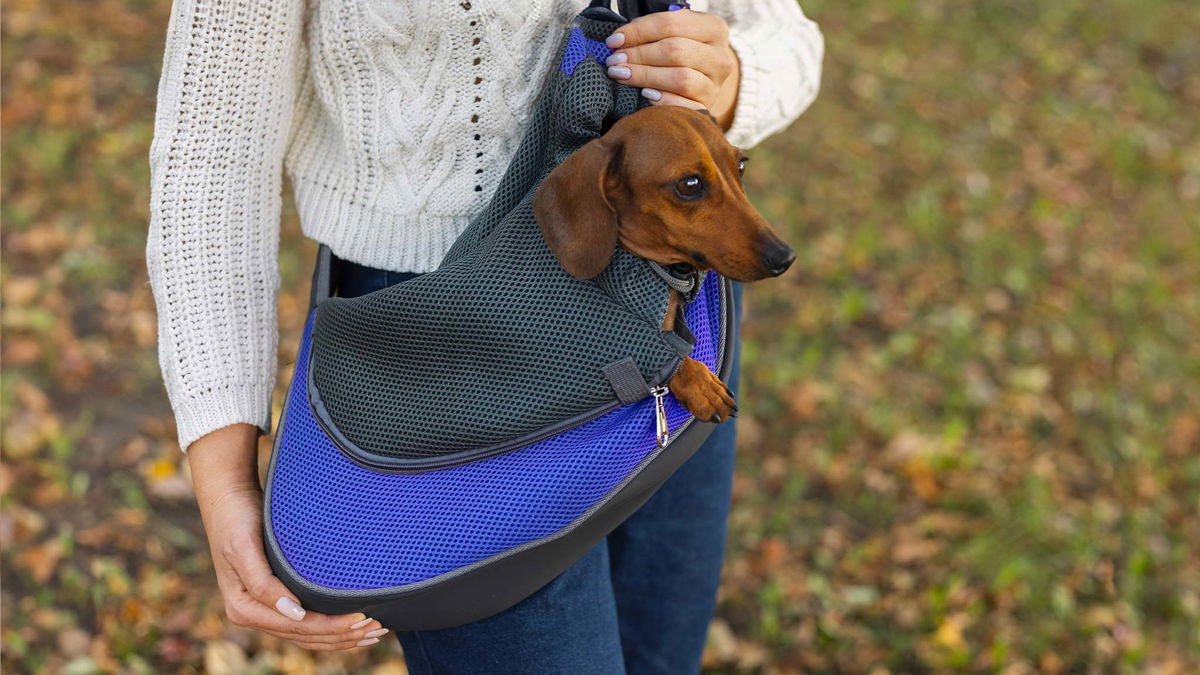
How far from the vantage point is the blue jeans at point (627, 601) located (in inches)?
54.7

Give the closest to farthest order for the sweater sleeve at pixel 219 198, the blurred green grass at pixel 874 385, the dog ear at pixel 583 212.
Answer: the dog ear at pixel 583 212 → the sweater sleeve at pixel 219 198 → the blurred green grass at pixel 874 385

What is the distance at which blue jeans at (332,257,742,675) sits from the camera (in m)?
1.39

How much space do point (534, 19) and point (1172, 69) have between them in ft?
23.0

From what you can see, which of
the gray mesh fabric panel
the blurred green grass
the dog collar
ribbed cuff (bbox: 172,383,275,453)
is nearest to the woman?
ribbed cuff (bbox: 172,383,275,453)

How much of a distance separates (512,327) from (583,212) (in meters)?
0.16

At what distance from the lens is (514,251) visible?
1229 mm

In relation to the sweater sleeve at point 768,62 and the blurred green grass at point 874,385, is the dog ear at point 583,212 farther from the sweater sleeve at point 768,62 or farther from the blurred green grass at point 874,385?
the blurred green grass at point 874,385

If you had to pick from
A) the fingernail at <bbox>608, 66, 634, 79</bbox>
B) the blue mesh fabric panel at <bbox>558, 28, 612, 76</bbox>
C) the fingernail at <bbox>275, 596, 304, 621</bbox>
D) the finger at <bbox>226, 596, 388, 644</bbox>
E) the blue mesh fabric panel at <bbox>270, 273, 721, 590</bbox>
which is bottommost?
the finger at <bbox>226, 596, 388, 644</bbox>

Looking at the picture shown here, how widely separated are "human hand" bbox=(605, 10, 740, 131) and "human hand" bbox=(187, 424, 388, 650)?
75 centimetres

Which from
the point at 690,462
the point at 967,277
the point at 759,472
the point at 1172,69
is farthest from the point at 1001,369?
the point at 1172,69

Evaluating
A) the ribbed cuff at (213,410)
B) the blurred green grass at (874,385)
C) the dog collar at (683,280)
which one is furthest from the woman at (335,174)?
the blurred green grass at (874,385)

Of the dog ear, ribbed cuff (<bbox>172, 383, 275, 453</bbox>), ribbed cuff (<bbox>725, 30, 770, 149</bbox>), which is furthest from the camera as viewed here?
ribbed cuff (<bbox>725, 30, 770, 149</bbox>)

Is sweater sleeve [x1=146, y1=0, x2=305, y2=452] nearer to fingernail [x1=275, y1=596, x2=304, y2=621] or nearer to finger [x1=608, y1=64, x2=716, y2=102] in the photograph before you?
fingernail [x1=275, y1=596, x2=304, y2=621]

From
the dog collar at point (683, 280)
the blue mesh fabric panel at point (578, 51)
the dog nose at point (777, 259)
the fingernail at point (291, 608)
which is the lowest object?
the fingernail at point (291, 608)
